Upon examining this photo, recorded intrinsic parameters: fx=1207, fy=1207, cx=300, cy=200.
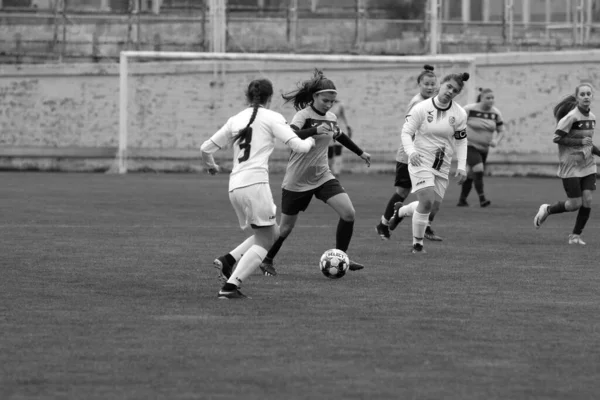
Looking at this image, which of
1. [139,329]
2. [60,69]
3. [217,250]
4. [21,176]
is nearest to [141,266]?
[217,250]

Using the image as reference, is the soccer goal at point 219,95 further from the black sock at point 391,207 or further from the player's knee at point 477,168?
the black sock at point 391,207

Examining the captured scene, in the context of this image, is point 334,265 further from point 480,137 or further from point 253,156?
point 480,137

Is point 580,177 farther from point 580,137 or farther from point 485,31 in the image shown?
point 485,31

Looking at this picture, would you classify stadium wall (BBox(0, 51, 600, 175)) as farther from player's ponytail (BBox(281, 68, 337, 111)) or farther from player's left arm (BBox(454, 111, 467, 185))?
player's ponytail (BBox(281, 68, 337, 111))

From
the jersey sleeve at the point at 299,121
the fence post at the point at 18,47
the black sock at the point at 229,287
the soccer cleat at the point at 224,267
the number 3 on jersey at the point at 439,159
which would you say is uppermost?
the fence post at the point at 18,47

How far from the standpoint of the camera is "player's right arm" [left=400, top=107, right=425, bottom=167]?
1297 centimetres

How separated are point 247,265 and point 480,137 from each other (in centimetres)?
1343

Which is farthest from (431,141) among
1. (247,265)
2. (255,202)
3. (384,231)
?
(247,265)

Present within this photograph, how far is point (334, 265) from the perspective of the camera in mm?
11102

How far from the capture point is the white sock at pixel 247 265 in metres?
9.60

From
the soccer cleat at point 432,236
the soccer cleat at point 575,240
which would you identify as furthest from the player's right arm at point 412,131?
the soccer cleat at point 575,240

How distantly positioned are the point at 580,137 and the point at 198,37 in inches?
861

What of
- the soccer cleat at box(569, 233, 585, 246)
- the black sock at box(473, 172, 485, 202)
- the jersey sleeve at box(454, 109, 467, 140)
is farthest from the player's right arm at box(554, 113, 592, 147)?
the black sock at box(473, 172, 485, 202)

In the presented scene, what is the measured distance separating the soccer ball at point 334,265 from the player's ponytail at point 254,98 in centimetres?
A: 192
